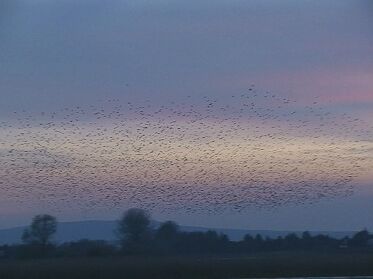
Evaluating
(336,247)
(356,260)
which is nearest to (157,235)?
(336,247)

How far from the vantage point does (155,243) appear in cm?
3878

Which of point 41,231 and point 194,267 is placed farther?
point 41,231

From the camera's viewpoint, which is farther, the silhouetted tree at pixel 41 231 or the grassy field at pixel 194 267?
the silhouetted tree at pixel 41 231

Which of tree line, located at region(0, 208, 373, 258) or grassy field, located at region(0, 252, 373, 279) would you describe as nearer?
grassy field, located at region(0, 252, 373, 279)

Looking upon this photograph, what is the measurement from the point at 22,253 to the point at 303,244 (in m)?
9.98

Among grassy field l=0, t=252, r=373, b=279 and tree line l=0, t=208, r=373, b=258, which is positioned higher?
tree line l=0, t=208, r=373, b=258

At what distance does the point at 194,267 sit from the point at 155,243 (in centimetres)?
1018

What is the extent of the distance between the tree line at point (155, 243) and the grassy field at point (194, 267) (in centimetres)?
356

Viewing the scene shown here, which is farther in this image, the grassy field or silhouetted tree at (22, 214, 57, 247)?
silhouetted tree at (22, 214, 57, 247)

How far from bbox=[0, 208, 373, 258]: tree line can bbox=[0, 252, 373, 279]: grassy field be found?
356 centimetres

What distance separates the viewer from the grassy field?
2720 centimetres

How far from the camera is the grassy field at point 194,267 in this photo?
27.2 m

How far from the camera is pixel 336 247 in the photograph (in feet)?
119

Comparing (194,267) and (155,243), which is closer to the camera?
(194,267)
